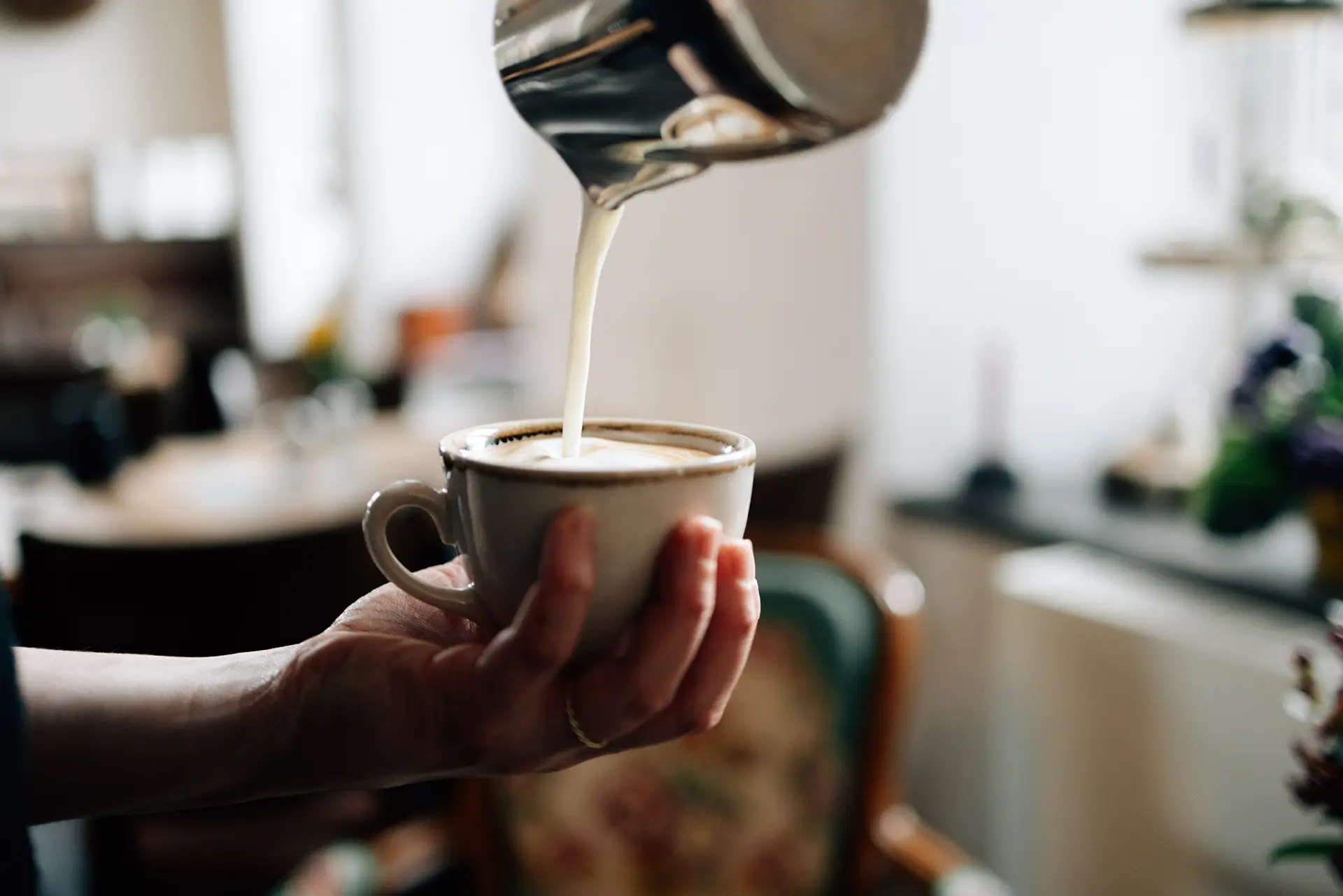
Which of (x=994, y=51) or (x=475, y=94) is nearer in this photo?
(x=994, y=51)

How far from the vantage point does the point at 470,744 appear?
1.47 ft

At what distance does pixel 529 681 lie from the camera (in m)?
0.42

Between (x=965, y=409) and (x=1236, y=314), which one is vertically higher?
(x=1236, y=314)

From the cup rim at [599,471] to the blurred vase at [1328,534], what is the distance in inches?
40.6

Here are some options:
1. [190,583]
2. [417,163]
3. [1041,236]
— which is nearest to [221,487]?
[190,583]

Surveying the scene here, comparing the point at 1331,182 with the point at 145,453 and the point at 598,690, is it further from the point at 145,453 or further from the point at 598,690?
the point at 145,453

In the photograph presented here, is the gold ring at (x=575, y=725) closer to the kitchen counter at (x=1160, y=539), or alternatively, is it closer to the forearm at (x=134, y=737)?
the forearm at (x=134, y=737)

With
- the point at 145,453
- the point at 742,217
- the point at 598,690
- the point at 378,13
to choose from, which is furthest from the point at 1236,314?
the point at 378,13

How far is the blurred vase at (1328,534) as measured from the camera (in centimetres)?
127

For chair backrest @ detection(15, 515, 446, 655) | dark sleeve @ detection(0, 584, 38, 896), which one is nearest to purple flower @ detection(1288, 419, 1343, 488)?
chair backrest @ detection(15, 515, 446, 655)

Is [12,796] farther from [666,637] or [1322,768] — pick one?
[1322,768]

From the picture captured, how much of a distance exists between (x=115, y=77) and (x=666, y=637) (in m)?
6.40

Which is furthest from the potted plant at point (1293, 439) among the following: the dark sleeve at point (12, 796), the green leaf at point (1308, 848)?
the dark sleeve at point (12, 796)

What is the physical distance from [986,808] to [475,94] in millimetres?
4213
